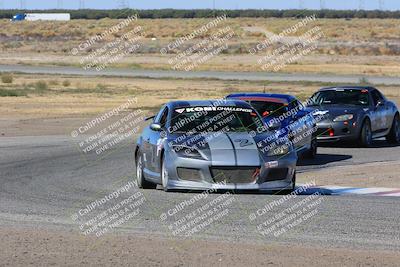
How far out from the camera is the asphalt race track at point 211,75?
5452 centimetres

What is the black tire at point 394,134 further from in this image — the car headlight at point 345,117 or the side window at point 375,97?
the car headlight at point 345,117

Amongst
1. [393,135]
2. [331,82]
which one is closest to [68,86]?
[331,82]

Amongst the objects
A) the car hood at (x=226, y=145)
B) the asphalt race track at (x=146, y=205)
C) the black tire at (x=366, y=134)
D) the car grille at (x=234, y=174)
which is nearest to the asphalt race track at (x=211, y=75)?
the black tire at (x=366, y=134)

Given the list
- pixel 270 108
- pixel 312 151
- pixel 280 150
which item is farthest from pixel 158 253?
pixel 312 151

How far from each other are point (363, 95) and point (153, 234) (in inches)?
580

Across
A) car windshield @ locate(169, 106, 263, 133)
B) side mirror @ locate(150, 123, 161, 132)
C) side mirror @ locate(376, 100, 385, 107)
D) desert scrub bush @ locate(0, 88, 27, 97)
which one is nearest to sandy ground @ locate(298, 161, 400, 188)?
car windshield @ locate(169, 106, 263, 133)

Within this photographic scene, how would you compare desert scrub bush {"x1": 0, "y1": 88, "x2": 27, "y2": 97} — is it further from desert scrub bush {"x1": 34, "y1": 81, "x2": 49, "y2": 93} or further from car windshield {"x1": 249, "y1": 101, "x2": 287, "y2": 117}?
car windshield {"x1": 249, "y1": 101, "x2": 287, "y2": 117}

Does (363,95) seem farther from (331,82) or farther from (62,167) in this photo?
(331,82)

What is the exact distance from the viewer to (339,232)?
11.1m

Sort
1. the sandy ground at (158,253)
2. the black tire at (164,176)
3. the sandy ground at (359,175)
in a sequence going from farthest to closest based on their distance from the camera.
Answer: the sandy ground at (359,175)
the black tire at (164,176)
the sandy ground at (158,253)

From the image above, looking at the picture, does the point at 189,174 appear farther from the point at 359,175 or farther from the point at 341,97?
the point at 341,97

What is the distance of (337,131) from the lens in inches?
934

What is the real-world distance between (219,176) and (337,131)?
9982mm

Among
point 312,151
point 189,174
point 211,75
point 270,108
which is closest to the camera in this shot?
point 189,174
